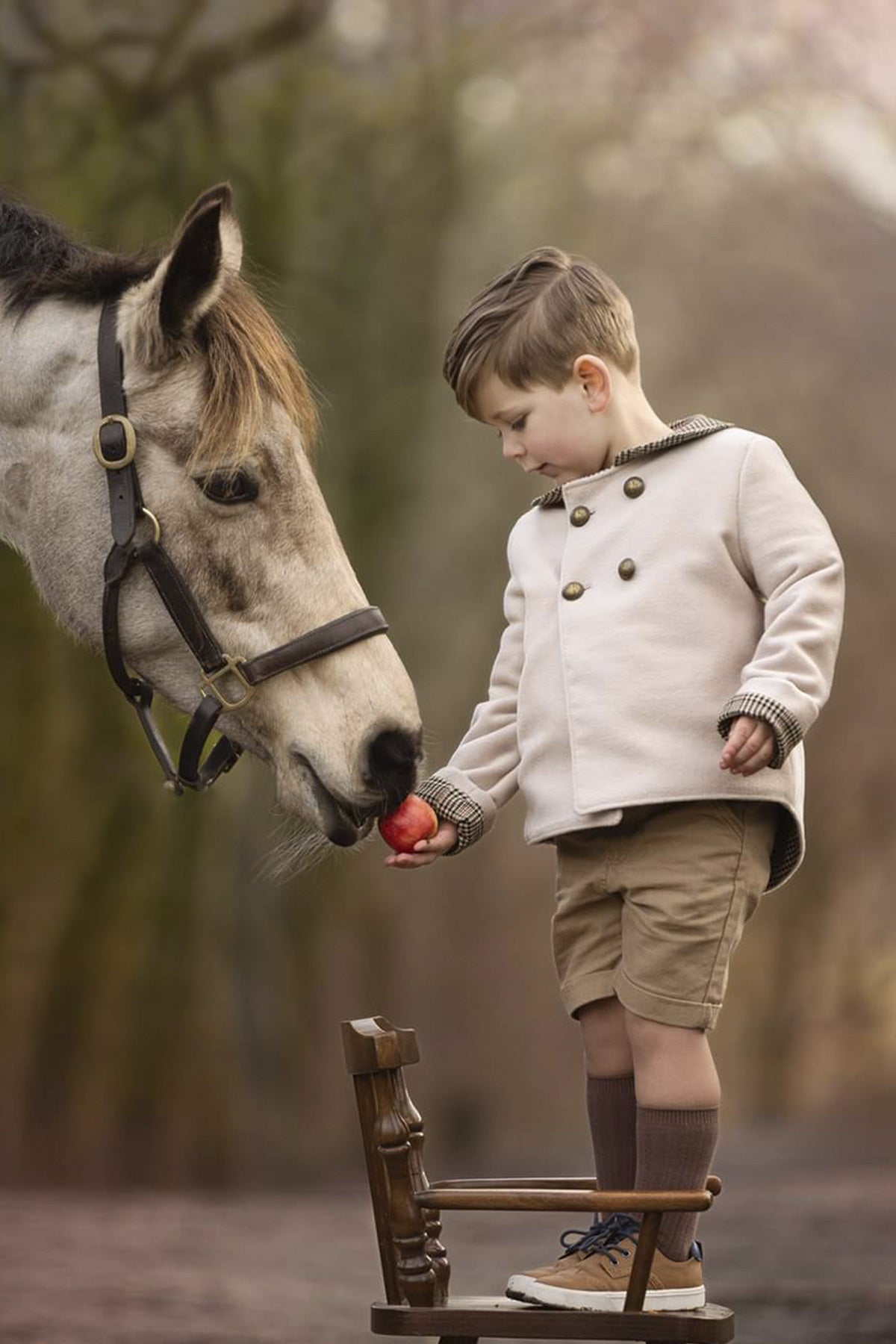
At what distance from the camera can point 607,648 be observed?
155cm

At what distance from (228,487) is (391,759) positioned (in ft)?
1.04

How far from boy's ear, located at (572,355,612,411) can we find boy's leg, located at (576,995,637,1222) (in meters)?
0.56

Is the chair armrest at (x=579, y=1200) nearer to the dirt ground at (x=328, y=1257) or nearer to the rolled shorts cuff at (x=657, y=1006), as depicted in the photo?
the rolled shorts cuff at (x=657, y=1006)

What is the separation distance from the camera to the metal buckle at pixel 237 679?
166cm

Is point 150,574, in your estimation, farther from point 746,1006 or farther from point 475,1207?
point 746,1006

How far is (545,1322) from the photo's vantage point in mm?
1384

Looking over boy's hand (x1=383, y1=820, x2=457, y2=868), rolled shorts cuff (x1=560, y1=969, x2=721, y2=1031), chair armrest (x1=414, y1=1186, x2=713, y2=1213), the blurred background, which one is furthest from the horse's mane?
the blurred background

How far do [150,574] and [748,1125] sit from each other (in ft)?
15.9

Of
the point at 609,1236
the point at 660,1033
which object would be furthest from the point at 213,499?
the point at 609,1236

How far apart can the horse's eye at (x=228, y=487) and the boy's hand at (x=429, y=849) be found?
1.25 ft

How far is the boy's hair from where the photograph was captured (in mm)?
1576

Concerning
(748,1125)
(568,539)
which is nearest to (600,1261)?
(568,539)

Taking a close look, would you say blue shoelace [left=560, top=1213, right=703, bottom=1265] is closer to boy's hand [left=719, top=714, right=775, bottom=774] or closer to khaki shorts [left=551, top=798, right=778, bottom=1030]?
khaki shorts [left=551, top=798, right=778, bottom=1030]

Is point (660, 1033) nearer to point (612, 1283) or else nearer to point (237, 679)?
point (612, 1283)
